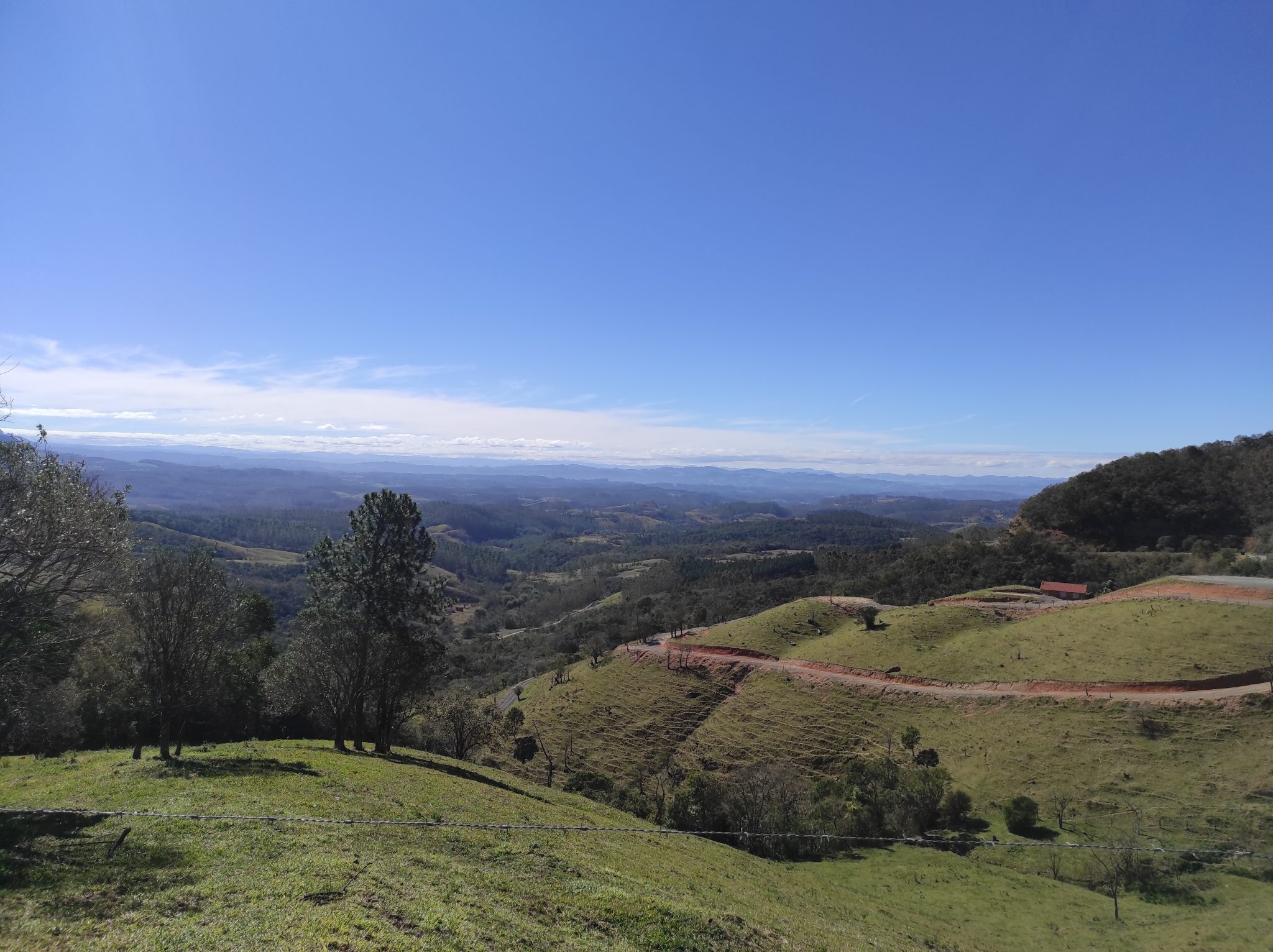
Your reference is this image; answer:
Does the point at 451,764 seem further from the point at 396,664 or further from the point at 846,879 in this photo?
the point at 846,879

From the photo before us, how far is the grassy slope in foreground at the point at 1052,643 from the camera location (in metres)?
36.3

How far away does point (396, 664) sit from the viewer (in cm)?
2916

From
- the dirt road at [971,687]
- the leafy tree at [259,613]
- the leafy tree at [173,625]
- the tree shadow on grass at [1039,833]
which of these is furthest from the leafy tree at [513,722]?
the tree shadow on grass at [1039,833]

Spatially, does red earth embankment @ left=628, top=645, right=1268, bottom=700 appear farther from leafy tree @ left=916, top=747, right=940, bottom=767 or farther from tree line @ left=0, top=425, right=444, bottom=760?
tree line @ left=0, top=425, right=444, bottom=760

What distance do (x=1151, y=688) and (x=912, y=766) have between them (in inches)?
599

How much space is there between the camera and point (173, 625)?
2223 cm

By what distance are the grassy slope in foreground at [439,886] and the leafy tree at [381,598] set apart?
4.61 meters

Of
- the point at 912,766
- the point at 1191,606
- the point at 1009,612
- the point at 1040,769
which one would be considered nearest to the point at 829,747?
the point at 912,766

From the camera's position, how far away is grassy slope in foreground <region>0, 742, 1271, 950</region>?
349 inches

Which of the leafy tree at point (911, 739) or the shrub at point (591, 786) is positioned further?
the shrub at point (591, 786)

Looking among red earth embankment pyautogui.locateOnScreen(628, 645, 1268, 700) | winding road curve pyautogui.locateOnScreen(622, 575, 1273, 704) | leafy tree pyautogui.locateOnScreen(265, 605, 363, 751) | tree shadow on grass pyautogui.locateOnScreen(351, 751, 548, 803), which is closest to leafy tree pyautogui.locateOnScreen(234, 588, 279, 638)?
leafy tree pyautogui.locateOnScreen(265, 605, 363, 751)

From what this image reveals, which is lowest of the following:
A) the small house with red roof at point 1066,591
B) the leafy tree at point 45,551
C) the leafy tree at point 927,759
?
the leafy tree at point 927,759

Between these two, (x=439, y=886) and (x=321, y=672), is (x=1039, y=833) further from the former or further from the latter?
(x=321, y=672)

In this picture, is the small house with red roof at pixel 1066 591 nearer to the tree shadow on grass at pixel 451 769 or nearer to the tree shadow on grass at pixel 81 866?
the tree shadow on grass at pixel 451 769
